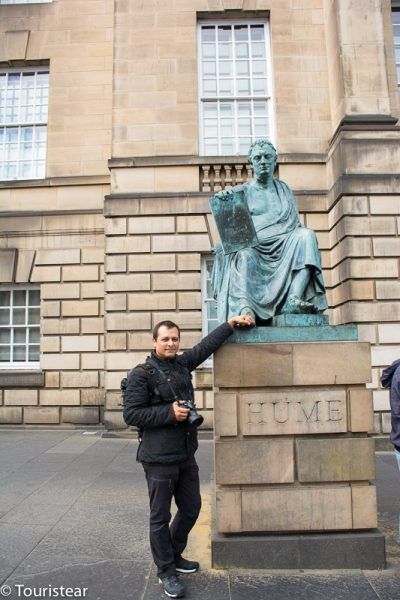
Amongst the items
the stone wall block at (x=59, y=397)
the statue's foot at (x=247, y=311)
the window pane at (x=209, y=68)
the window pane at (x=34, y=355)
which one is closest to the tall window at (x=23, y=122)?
the window pane at (x=209, y=68)

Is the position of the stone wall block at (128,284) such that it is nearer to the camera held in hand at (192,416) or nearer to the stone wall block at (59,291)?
the stone wall block at (59,291)

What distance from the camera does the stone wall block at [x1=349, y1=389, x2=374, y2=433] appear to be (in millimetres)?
3859

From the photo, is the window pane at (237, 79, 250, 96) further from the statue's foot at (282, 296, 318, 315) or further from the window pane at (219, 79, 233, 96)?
the statue's foot at (282, 296, 318, 315)

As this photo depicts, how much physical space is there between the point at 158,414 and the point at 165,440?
0.69 feet

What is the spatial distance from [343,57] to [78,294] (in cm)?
812

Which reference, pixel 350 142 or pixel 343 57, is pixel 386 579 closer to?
Answer: pixel 350 142

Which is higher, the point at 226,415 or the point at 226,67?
the point at 226,67

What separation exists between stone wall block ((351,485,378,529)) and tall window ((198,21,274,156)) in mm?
9172

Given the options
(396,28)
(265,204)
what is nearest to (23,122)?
(396,28)

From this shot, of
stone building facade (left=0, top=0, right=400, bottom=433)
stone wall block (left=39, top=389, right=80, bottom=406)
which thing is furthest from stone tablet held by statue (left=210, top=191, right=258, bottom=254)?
stone wall block (left=39, top=389, right=80, bottom=406)

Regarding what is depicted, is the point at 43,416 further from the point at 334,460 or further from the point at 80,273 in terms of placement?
the point at 334,460

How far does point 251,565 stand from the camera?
370 centimetres

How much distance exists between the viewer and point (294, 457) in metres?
3.83

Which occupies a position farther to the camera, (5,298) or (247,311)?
(5,298)
